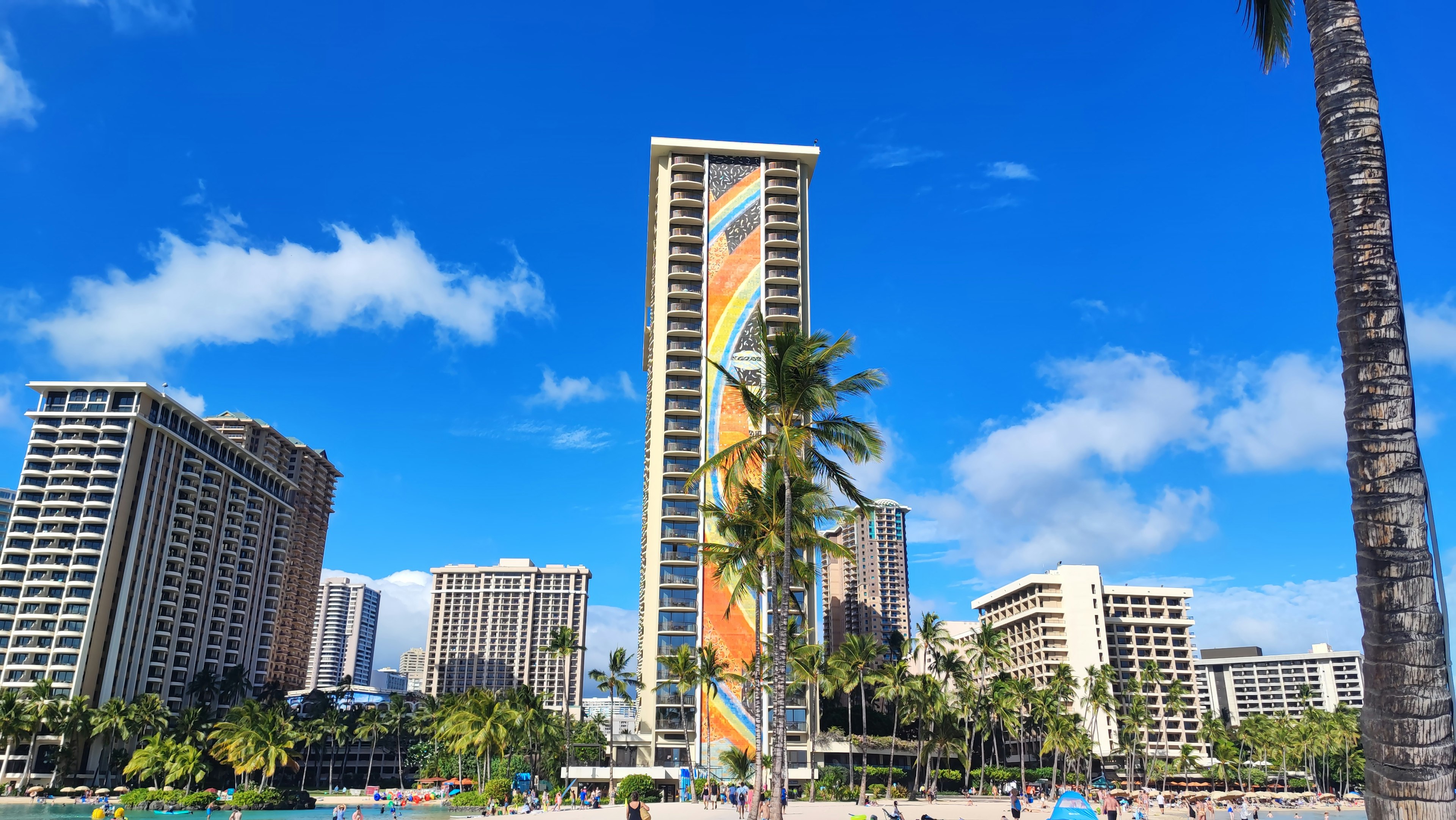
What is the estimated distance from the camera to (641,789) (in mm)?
66125

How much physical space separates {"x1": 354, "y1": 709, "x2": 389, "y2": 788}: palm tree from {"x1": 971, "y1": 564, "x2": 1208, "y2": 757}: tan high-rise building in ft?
259

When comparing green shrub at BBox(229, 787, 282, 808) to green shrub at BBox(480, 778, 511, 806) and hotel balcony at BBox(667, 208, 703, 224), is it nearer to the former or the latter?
green shrub at BBox(480, 778, 511, 806)

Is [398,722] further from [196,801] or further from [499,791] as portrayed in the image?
[499,791]

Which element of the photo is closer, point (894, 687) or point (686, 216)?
point (894, 687)

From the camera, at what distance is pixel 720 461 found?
2917cm

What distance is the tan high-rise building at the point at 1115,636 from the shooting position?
120562 mm

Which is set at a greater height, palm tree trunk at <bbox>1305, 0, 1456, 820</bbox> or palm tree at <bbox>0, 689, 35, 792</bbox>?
palm tree trunk at <bbox>1305, 0, 1456, 820</bbox>

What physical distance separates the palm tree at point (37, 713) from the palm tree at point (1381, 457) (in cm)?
10601

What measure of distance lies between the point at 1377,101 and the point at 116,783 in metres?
112

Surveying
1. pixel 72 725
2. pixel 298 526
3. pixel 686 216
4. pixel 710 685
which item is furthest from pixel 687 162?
pixel 298 526

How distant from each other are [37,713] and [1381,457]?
107 metres

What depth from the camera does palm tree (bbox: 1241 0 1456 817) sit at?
8.20 metres

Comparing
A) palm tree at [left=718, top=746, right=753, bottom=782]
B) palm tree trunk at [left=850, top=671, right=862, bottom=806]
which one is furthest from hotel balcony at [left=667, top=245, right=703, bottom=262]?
palm tree at [left=718, top=746, right=753, bottom=782]

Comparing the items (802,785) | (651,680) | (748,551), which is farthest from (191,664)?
(748,551)
